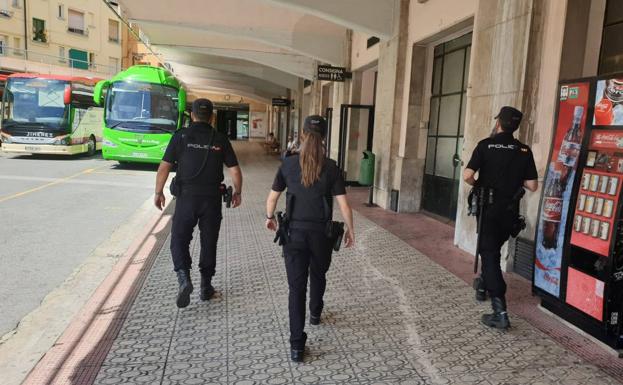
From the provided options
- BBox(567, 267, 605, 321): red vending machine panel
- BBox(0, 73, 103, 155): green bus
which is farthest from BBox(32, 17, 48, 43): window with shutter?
BBox(567, 267, 605, 321): red vending machine panel

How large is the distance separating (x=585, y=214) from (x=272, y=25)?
41.9 feet

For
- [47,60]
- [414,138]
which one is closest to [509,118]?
[414,138]

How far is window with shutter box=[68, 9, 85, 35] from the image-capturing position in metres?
41.7

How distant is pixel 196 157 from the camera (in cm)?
427

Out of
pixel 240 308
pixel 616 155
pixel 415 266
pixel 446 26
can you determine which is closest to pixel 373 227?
pixel 415 266

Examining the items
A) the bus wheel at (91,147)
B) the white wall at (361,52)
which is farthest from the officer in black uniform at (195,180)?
the bus wheel at (91,147)

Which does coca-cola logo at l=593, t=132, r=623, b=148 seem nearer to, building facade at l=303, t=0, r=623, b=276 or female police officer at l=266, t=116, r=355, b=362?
building facade at l=303, t=0, r=623, b=276

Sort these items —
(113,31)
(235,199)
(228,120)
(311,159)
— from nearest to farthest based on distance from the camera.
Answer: (311,159)
(235,199)
(113,31)
(228,120)

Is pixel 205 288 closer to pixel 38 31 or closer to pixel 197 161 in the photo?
pixel 197 161

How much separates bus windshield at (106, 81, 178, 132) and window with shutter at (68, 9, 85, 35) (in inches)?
1215

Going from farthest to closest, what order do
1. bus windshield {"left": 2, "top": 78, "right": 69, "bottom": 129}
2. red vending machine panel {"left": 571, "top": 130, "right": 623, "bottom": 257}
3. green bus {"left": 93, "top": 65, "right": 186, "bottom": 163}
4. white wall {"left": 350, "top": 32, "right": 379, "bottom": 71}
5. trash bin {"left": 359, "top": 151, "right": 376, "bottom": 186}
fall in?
1. bus windshield {"left": 2, "top": 78, "right": 69, "bottom": 129}
2. green bus {"left": 93, "top": 65, "right": 186, "bottom": 163}
3. white wall {"left": 350, "top": 32, "right": 379, "bottom": 71}
4. trash bin {"left": 359, "top": 151, "right": 376, "bottom": 186}
5. red vending machine panel {"left": 571, "top": 130, "right": 623, "bottom": 257}

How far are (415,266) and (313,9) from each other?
6.73 m

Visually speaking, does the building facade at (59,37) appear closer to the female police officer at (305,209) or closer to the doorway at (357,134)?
the doorway at (357,134)

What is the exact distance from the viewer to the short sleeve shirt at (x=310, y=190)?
11.3 ft
